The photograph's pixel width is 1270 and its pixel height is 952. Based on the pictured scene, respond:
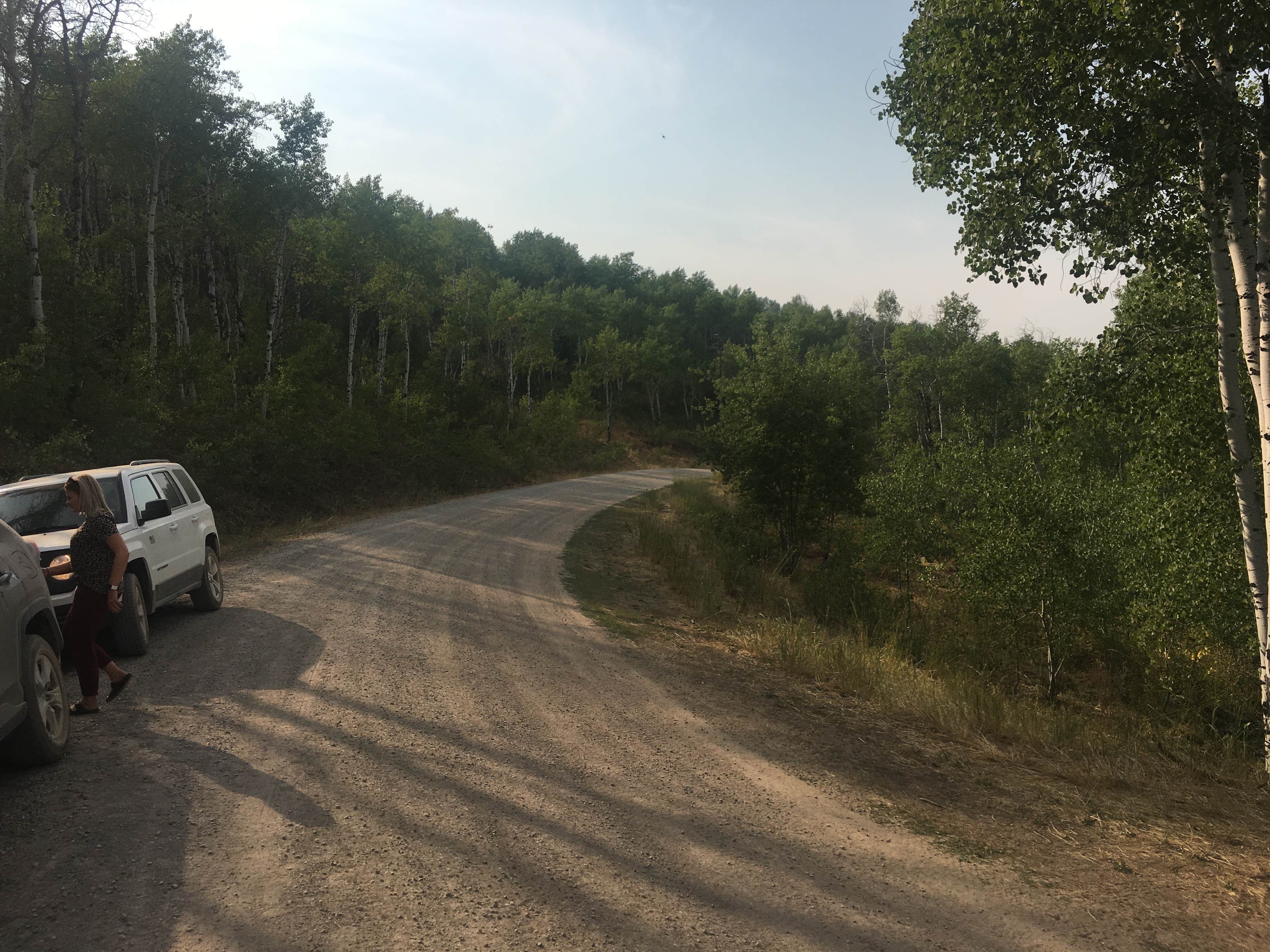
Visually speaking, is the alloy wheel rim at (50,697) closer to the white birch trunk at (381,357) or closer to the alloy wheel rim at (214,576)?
the alloy wheel rim at (214,576)

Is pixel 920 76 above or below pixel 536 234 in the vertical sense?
below

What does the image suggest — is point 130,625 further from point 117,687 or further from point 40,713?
point 40,713

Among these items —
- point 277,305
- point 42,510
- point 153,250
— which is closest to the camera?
point 42,510

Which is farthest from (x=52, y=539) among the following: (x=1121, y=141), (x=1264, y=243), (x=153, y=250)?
(x=153, y=250)

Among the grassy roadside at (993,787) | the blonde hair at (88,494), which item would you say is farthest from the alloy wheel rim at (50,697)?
the grassy roadside at (993,787)

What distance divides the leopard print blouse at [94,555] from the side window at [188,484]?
4.11m

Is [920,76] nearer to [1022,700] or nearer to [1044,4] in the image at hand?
[1044,4]

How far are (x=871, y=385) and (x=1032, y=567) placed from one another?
1839 inches

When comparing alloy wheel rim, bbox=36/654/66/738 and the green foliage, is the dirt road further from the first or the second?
the green foliage

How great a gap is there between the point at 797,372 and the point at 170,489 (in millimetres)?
17318

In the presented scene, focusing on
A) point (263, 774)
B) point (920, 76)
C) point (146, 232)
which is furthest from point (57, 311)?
point (920, 76)

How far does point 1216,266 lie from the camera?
7945mm

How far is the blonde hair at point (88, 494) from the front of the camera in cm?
609

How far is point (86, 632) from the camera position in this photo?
5.91 m
